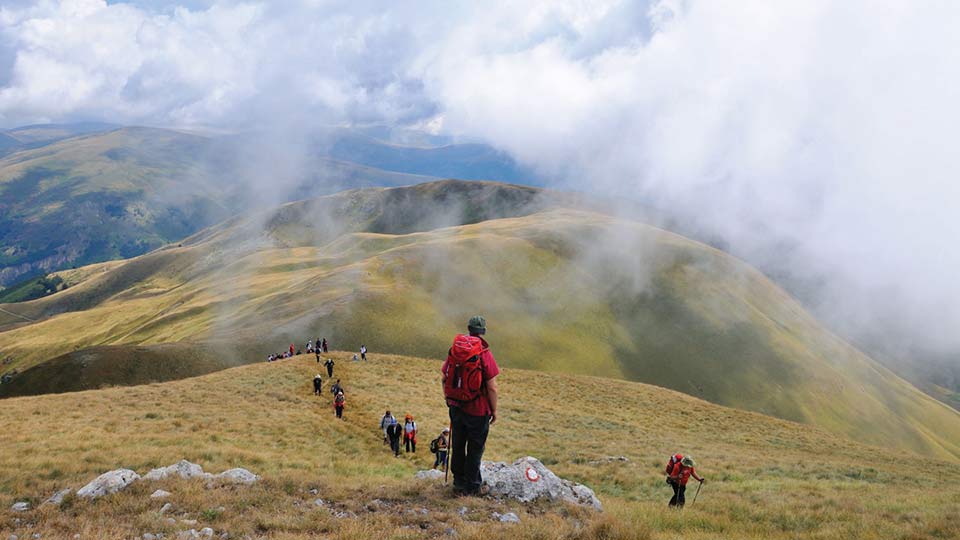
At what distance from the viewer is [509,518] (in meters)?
10.7

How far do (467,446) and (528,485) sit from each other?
190cm

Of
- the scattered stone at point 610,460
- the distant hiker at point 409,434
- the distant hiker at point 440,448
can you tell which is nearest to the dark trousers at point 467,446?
the distant hiker at point 440,448

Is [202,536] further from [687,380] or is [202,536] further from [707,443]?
[687,380]

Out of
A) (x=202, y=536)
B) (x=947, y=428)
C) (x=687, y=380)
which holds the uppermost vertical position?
(x=202, y=536)

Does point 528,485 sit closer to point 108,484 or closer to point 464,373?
point 464,373

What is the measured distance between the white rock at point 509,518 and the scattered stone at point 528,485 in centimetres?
131

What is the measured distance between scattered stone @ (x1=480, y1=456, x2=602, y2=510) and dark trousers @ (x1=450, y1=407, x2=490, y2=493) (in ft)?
1.68

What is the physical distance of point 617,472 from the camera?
23406 millimetres

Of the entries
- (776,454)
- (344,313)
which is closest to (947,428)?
(776,454)

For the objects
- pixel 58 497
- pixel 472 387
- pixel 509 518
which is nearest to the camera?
pixel 509 518

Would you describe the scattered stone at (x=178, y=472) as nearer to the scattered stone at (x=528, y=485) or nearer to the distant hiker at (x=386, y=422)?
the scattered stone at (x=528, y=485)

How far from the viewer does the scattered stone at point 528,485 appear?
12.4 meters

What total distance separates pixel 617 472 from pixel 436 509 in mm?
14963

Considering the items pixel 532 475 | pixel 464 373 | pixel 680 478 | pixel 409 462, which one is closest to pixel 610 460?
pixel 409 462
